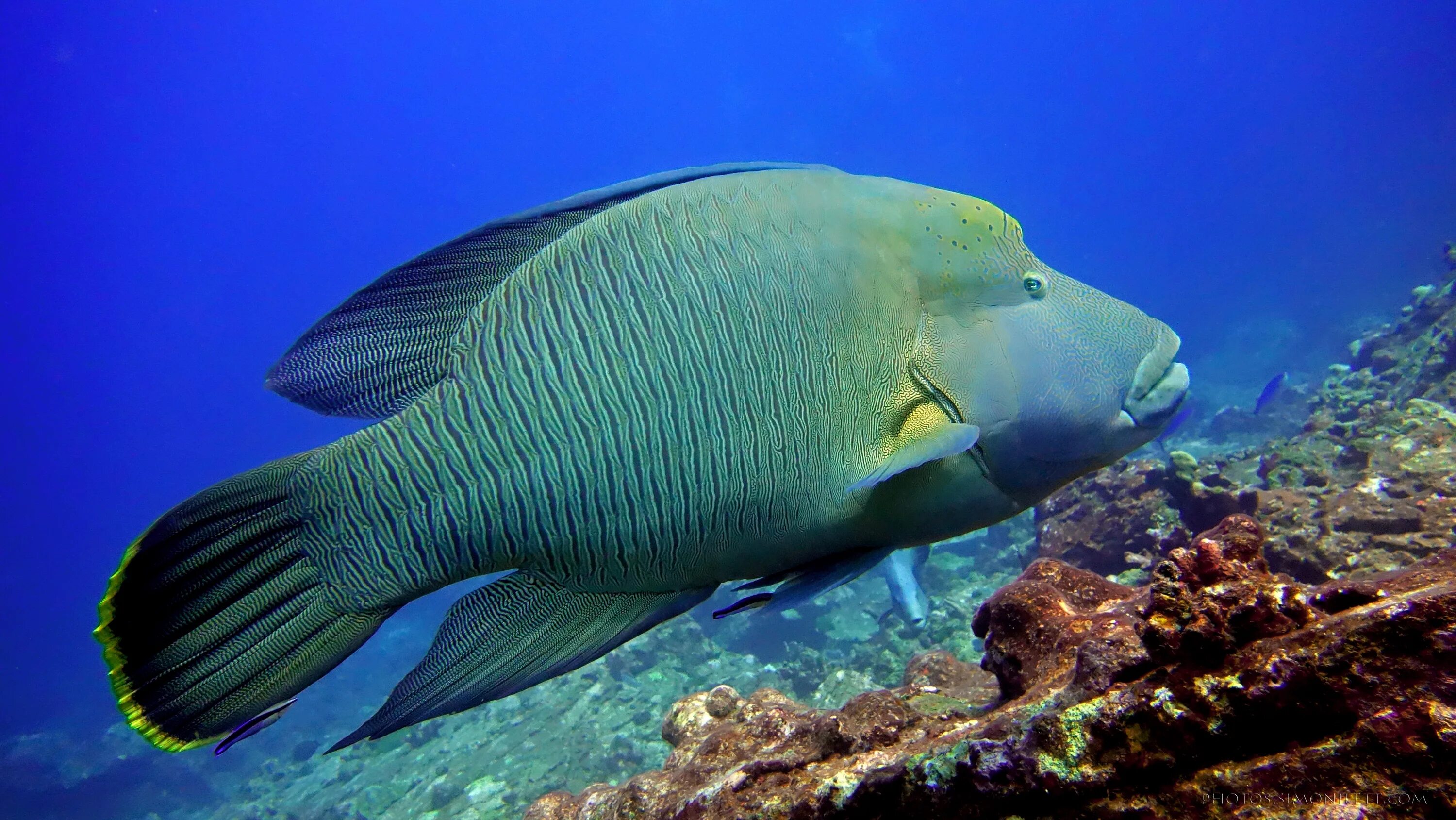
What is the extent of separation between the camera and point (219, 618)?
1.29 meters

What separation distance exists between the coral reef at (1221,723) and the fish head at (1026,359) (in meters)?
0.34

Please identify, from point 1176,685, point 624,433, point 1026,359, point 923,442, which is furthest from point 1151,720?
point 624,433

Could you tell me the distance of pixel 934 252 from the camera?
1.57 meters

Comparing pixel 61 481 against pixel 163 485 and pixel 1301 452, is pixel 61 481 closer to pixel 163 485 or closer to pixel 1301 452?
pixel 163 485

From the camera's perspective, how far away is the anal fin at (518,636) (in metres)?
1.44

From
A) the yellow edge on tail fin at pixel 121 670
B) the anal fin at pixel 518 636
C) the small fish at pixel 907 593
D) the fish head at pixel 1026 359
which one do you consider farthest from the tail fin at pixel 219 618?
the small fish at pixel 907 593

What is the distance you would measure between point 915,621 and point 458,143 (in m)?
137

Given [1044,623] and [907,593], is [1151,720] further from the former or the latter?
[907,593]

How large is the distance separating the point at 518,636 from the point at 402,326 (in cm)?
85

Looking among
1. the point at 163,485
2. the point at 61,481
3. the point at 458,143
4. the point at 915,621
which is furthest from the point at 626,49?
the point at 915,621

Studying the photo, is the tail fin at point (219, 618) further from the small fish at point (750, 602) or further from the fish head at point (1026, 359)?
the fish head at point (1026, 359)

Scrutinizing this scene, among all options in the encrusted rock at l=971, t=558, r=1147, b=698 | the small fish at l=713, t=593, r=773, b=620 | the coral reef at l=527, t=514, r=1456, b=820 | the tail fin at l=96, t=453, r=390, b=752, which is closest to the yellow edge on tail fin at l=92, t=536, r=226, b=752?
the tail fin at l=96, t=453, r=390, b=752

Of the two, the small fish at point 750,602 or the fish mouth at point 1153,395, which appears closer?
the small fish at point 750,602

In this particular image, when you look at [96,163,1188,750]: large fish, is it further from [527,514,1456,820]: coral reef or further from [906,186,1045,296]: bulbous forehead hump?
[527,514,1456,820]: coral reef
